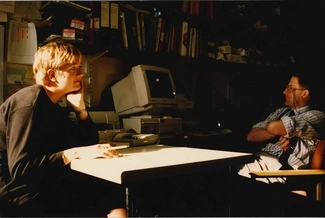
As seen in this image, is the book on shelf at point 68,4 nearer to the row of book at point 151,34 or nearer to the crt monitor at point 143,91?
the row of book at point 151,34

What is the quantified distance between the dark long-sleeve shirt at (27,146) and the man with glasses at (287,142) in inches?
45.7

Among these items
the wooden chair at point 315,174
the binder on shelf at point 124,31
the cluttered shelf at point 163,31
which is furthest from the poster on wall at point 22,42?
the wooden chair at point 315,174

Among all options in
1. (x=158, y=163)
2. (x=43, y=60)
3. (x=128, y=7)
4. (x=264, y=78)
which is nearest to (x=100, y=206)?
(x=158, y=163)

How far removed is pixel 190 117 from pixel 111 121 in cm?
110

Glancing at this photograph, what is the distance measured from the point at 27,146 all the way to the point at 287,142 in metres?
1.76

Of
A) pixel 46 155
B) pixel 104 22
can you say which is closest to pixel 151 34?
pixel 104 22

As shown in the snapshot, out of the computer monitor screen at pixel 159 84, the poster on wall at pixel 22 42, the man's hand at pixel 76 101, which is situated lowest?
the man's hand at pixel 76 101

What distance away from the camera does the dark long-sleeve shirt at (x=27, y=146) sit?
104cm

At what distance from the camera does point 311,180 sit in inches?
59.8

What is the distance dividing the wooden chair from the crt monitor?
3.33 ft

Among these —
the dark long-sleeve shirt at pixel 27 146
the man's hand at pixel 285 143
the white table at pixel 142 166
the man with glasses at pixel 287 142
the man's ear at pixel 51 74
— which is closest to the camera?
the white table at pixel 142 166

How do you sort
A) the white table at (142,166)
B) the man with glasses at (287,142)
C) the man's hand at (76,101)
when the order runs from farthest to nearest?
the man with glasses at (287,142)
the man's hand at (76,101)
the white table at (142,166)

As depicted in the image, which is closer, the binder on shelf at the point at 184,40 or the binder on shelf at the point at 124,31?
the binder on shelf at the point at 124,31

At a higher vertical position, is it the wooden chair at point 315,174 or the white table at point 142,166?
the white table at point 142,166
